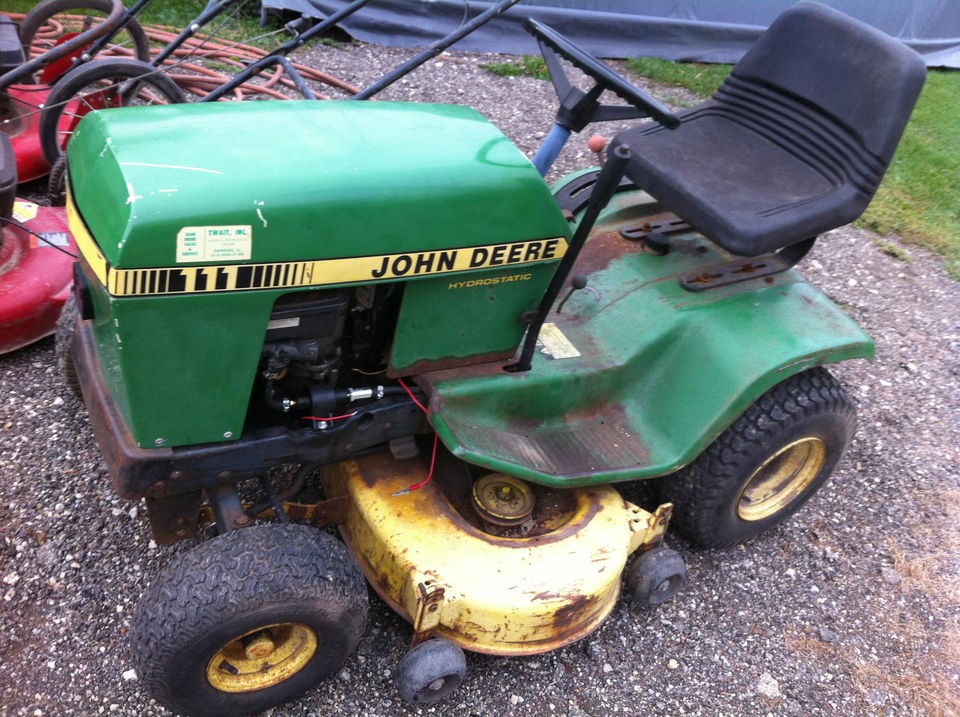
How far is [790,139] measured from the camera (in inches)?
109

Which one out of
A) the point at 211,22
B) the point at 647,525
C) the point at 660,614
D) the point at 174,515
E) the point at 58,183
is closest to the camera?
the point at 174,515

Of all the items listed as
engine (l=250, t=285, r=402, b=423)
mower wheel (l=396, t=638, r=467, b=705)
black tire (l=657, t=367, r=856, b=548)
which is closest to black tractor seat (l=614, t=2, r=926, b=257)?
black tire (l=657, t=367, r=856, b=548)

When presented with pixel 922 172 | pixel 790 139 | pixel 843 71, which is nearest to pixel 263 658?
pixel 790 139

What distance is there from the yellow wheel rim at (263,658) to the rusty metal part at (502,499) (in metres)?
0.58

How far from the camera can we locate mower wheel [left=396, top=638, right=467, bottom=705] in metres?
2.05

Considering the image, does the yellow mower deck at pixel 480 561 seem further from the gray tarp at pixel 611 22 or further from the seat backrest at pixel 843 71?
the gray tarp at pixel 611 22

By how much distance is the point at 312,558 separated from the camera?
1949 mm

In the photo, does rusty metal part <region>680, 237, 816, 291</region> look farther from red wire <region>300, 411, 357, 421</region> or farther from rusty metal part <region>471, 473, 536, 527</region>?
red wire <region>300, 411, 357, 421</region>

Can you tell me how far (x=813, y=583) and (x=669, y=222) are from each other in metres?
1.20

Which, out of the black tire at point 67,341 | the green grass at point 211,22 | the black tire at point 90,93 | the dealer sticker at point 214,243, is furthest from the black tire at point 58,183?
the green grass at point 211,22

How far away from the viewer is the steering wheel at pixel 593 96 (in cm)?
197

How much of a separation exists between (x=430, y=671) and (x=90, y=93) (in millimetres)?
2786

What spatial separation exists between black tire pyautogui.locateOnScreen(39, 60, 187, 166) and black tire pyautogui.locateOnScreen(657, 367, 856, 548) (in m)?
2.56

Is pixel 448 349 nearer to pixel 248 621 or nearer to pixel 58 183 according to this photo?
pixel 248 621
